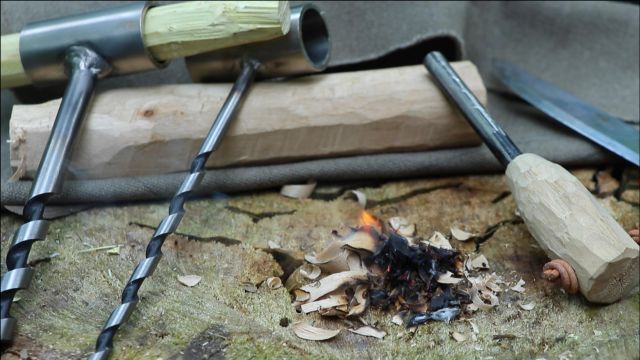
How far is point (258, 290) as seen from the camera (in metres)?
1.23

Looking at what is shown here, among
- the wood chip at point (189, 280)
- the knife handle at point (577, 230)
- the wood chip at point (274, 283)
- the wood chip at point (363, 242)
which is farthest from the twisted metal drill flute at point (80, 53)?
the knife handle at point (577, 230)

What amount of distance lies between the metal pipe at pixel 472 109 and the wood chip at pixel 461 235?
16cm

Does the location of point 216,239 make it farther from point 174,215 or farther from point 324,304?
point 324,304

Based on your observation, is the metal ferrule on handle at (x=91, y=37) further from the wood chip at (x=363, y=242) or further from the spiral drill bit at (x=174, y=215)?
the wood chip at (x=363, y=242)

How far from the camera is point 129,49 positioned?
4.94ft

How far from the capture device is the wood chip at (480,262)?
4.23ft

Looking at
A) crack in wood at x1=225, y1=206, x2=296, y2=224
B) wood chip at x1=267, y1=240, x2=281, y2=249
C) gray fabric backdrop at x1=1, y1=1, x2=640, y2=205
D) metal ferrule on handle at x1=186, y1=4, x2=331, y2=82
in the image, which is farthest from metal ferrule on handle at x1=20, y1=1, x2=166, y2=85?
wood chip at x1=267, y1=240, x2=281, y2=249

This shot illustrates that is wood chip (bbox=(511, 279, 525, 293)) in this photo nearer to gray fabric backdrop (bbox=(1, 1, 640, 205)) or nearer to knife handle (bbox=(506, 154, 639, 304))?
knife handle (bbox=(506, 154, 639, 304))

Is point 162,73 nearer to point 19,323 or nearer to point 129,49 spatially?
point 129,49

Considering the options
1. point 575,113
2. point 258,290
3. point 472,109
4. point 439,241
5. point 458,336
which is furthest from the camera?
point 575,113

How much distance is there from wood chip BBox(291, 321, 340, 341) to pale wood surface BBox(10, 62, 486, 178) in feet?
1.73

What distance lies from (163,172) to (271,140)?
26 cm

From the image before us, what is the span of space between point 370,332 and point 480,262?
295 millimetres

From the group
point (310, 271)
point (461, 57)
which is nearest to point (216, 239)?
point (310, 271)
